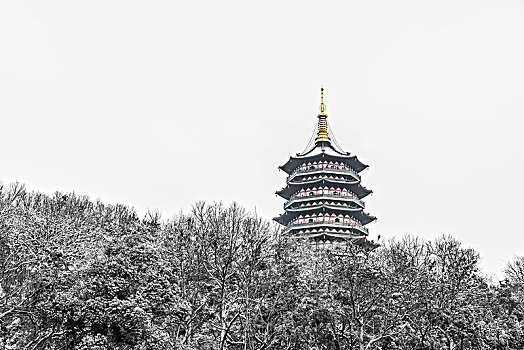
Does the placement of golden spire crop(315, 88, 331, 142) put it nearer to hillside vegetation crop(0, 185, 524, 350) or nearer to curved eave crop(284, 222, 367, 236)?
curved eave crop(284, 222, 367, 236)

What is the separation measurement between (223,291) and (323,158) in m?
37.1

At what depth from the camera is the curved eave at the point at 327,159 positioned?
207 ft

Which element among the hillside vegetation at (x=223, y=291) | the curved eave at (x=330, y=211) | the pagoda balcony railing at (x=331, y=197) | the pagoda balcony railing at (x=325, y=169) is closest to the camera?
the hillside vegetation at (x=223, y=291)

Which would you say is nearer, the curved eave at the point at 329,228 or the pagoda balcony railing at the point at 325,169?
the curved eave at the point at 329,228

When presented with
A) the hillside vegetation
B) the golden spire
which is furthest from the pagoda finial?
the hillside vegetation

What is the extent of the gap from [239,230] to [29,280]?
1003 centimetres

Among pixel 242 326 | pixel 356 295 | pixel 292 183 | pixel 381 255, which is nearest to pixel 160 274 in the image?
pixel 242 326

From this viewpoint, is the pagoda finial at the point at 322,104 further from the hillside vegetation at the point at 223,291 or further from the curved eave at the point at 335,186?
the hillside vegetation at the point at 223,291

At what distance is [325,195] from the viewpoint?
60.6 metres

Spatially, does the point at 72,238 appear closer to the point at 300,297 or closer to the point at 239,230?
the point at 239,230

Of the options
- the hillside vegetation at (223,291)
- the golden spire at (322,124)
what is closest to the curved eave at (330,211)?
the golden spire at (322,124)

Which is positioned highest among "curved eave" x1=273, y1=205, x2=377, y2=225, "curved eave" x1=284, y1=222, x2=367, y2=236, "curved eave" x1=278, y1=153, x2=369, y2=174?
"curved eave" x1=278, y1=153, x2=369, y2=174

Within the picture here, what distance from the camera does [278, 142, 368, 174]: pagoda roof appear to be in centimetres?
6319

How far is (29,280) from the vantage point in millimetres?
26906
